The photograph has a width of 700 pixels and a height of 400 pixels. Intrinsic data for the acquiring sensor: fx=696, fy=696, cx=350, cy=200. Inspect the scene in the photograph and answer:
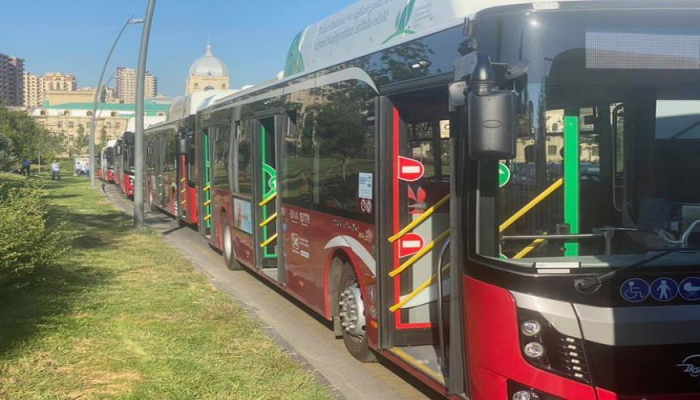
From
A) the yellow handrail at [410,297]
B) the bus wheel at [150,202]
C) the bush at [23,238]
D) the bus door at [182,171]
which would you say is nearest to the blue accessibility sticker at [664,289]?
the yellow handrail at [410,297]

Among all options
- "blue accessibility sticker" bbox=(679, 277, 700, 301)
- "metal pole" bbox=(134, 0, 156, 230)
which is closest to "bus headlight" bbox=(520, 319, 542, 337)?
"blue accessibility sticker" bbox=(679, 277, 700, 301)

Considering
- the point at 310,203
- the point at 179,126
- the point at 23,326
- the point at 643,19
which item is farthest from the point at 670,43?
the point at 179,126

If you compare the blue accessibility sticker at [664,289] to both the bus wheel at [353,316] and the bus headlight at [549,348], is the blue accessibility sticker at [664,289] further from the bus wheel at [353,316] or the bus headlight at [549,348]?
the bus wheel at [353,316]

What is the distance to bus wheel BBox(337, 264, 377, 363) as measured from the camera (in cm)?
631

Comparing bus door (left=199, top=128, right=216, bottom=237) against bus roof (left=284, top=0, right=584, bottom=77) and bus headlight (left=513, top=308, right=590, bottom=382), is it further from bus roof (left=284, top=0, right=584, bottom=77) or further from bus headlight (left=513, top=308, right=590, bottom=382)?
bus headlight (left=513, top=308, right=590, bottom=382)

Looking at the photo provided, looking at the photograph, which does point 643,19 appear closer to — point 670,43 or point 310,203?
point 670,43

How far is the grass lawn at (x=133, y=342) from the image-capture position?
550 cm

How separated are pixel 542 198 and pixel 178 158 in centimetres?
1484

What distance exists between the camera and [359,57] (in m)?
6.14

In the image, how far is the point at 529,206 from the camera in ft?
12.7

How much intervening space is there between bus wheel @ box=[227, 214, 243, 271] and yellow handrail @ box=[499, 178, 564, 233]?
26.7ft

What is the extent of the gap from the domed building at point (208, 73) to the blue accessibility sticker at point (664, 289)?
96.4 meters

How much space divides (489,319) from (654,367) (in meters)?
0.86

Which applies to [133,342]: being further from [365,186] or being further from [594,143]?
[594,143]
